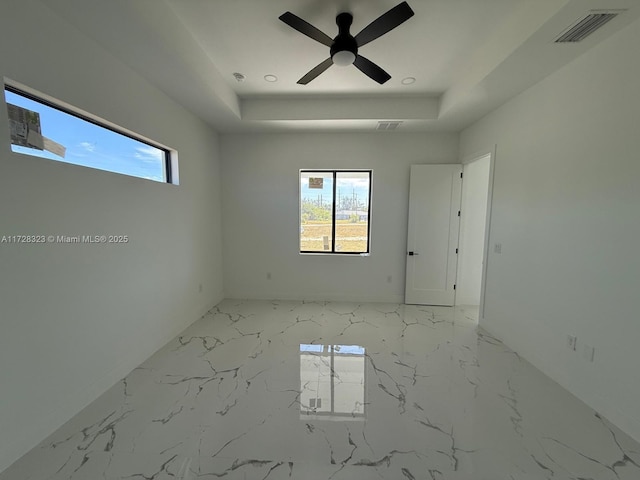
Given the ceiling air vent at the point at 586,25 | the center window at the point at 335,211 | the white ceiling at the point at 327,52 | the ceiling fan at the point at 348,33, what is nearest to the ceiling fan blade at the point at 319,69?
the ceiling fan at the point at 348,33

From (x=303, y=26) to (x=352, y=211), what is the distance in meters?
2.75

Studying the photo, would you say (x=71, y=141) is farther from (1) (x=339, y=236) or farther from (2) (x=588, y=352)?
(2) (x=588, y=352)

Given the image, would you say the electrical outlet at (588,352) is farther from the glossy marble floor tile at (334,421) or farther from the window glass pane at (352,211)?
the window glass pane at (352,211)

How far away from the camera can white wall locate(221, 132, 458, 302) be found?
4.06m

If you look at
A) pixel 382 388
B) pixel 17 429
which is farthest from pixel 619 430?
pixel 17 429

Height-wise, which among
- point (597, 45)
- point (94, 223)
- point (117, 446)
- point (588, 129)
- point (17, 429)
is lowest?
point (117, 446)

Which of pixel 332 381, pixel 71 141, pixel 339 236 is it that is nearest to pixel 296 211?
pixel 339 236

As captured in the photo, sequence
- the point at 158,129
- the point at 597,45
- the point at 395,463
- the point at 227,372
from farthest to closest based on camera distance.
A: the point at 158,129, the point at 227,372, the point at 597,45, the point at 395,463

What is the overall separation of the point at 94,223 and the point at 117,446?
1530 millimetres

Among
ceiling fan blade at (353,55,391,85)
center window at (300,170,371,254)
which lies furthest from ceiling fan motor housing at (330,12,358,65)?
center window at (300,170,371,254)

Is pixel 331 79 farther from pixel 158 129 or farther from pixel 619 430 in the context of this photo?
pixel 619 430

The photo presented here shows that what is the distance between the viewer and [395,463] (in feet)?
4.91

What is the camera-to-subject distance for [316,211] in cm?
431

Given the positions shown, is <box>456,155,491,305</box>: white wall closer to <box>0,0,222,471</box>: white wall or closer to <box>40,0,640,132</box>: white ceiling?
<box>40,0,640,132</box>: white ceiling
